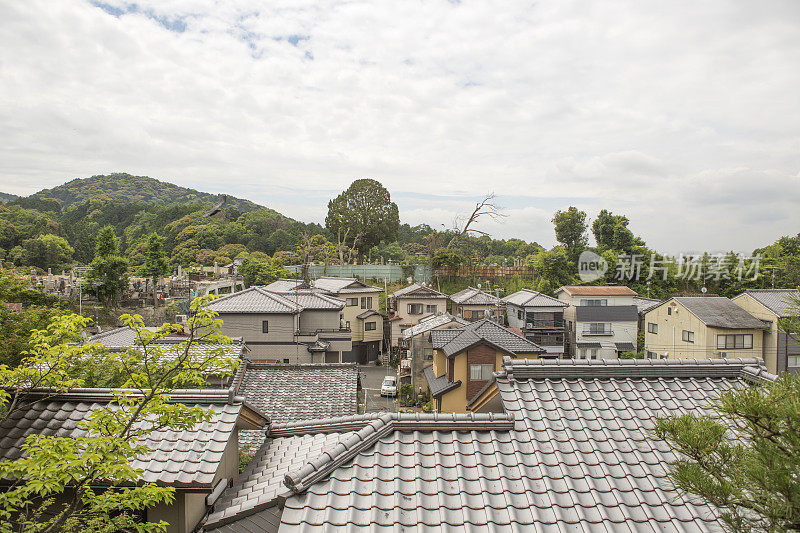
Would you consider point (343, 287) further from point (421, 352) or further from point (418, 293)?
point (421, 352)

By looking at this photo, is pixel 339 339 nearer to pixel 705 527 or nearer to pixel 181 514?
pixel 181 514

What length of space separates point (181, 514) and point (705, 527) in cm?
491

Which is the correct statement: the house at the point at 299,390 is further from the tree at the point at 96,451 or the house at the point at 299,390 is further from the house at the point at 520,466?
the tree at the point at 96,451

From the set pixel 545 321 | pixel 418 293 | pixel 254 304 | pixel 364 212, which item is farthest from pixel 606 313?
pixel 364 212

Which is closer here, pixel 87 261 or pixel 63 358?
pixel 63 358

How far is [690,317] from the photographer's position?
1001 inches

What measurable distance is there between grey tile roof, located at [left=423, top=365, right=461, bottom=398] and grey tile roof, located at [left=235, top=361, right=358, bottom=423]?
4257mm

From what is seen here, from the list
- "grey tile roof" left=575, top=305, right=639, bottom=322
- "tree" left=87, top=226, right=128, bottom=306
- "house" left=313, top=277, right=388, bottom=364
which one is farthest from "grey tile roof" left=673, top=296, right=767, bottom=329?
"tree" left=87, top=226, right=128, bottom=306

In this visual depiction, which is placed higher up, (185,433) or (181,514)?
(185,433)

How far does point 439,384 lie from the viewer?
18.6 metres

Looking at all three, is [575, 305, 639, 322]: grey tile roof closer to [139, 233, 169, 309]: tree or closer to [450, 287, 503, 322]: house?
[450, 287, 503, 322]: house

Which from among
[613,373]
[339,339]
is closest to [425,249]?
[339,339]

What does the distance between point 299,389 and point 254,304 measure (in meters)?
12.2

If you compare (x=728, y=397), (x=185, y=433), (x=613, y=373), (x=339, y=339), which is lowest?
(x=339, y=339)
